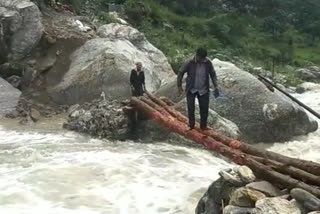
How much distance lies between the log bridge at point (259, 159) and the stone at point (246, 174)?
218mm

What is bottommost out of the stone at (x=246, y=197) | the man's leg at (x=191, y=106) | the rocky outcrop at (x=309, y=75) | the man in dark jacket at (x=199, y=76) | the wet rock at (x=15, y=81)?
the rocky outcrop at (x=309, y=75)

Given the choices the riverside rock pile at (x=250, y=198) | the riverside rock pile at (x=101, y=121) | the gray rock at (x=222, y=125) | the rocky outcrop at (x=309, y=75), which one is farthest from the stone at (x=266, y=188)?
the rocky outcrop at (x=309, y=75)

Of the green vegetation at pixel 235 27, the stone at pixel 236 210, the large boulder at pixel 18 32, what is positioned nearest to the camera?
the stone at pixel 236 210

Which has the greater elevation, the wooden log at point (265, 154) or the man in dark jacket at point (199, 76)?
the man in dark jacket at point (199, 76)

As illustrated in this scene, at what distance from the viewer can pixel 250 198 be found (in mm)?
6859

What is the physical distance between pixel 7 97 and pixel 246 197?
10409 mm

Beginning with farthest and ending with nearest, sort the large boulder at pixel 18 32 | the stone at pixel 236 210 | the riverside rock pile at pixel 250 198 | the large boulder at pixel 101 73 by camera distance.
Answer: the large boulder at pixel 18 32 < the large boulder at pixel 101 73 < the stone at pixel 236 210 < the riverside rock pile at pixel 250 198

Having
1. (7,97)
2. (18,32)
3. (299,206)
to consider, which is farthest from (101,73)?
(299,206)

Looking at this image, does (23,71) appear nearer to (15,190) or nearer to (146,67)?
(146,67)

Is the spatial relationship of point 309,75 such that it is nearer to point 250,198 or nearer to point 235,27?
point 235,27

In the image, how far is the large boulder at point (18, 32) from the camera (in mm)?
18062

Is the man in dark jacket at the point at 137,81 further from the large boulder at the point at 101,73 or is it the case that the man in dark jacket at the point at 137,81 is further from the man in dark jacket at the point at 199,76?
the man in dark jacket at the point at 199,76

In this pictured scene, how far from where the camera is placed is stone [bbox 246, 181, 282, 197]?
7.02 metres

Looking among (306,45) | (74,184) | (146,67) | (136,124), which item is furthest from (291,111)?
(306,45)
